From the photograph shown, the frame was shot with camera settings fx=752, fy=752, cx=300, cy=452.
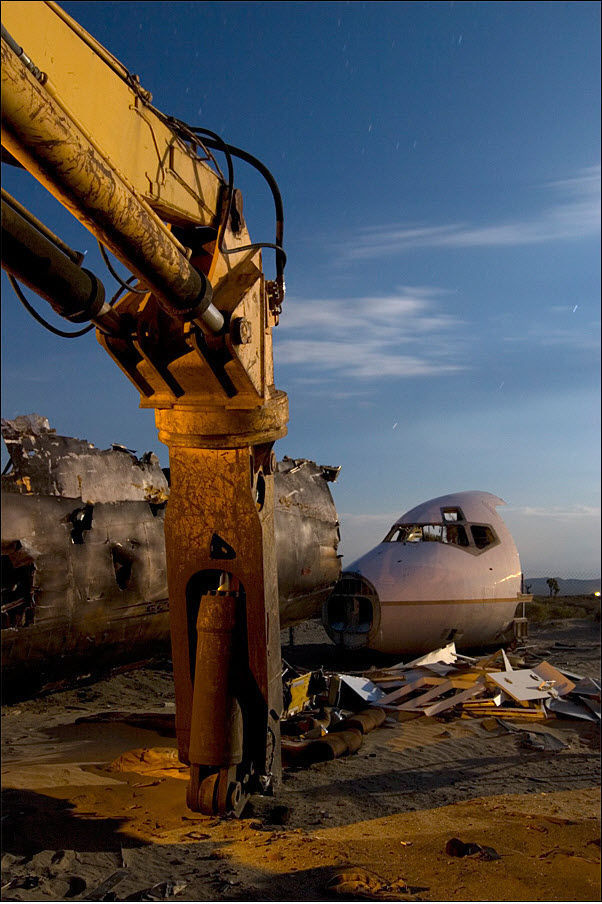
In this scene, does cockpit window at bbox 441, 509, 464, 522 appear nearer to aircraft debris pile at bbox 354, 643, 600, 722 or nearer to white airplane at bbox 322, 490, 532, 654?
white airplane at bbox 322, 490, 532, 654

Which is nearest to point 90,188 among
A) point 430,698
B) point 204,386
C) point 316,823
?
point 204,386

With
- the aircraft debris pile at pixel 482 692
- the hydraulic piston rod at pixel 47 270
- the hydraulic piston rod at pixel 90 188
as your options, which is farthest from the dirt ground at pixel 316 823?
the hydraulic piston rod at pixel 90 188

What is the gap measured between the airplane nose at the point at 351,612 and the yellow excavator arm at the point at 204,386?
294 inches

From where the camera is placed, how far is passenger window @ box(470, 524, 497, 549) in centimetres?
1563

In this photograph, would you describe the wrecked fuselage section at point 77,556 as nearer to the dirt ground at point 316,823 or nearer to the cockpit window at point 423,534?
Result: the dirt ground at point 316,823

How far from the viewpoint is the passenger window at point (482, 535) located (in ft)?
51.3

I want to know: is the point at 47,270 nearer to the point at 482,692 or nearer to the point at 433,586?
the point at 482,692

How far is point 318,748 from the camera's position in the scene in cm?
821

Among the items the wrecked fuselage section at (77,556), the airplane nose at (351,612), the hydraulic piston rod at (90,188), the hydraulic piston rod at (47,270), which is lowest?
the airplane nose at (351,612)

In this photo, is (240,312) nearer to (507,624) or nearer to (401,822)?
(401,822)

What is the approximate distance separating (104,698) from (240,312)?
831 centimetres

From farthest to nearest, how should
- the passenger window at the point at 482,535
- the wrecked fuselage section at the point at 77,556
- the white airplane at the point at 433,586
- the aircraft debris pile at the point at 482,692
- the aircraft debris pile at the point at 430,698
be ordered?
the passenger window at the point at 482,535, the white airplane at the point at 433,586, the aircraft debris pile at the point at 482,692, the aircraft debris pile at the point at 430,698, the wrecked fuselage section at the point at 77,556

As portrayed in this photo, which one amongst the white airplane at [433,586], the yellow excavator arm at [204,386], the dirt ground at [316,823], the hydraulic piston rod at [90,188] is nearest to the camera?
the hydraulic piston rod at [90,188]

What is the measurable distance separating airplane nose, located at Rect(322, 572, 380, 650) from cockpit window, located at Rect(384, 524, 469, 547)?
1.50 meters
